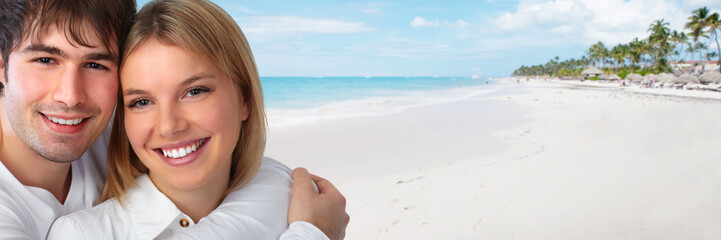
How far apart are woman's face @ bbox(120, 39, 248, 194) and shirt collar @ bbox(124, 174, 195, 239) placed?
72 mm

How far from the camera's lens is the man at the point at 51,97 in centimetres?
149

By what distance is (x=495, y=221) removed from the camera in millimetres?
5348

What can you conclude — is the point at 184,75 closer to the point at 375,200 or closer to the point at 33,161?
the point at 33,161

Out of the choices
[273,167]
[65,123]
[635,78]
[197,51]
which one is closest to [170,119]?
[197,51]

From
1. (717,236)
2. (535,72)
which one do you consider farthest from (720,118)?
(535,72)

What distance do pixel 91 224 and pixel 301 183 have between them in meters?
0.82

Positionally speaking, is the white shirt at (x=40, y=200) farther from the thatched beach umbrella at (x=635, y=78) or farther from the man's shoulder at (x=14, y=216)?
the thatched beach umbrella at (x=635, y=78)

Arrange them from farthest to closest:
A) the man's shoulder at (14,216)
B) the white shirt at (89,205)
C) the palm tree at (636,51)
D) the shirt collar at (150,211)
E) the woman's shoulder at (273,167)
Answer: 1. the palm tree at (636,51)
2. the woman's shoulder at (273,167)
3. the shirt collar at (150,211)
4. the white shirt at (89,205)
5. the man's shoulder at (14,216)

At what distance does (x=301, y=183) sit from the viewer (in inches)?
79.3

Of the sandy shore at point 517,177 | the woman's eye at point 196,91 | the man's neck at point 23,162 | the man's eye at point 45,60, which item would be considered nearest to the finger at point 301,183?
the woman's eye at point 196,91

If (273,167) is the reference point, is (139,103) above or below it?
above

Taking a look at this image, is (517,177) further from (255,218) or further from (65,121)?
(65,121)

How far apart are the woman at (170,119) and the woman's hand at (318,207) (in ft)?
0.29

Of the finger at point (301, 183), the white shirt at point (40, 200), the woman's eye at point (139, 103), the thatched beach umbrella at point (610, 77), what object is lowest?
the thatched beach umbrella at point (610, 77)
